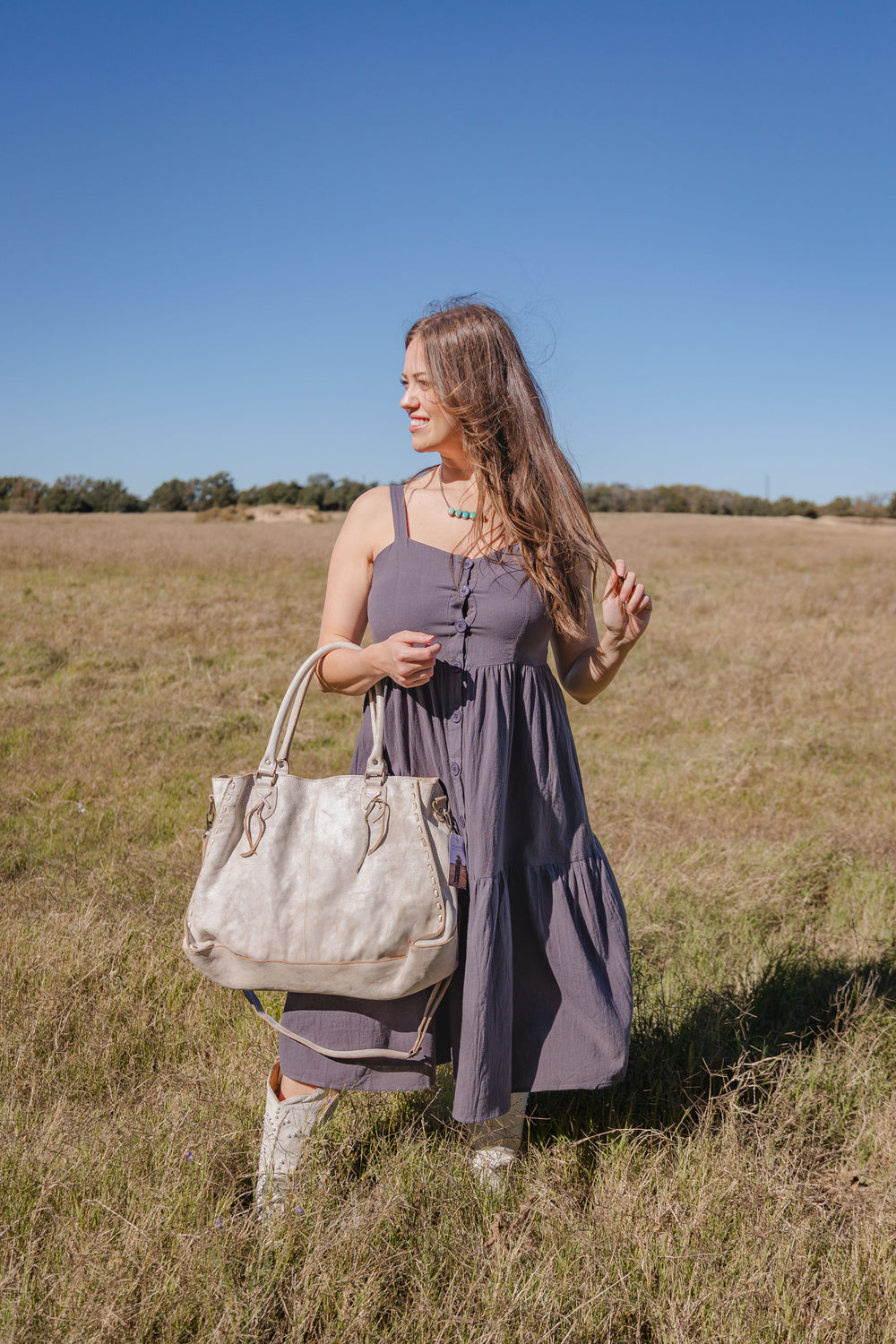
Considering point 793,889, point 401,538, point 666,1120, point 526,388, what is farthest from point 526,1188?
point 793,889

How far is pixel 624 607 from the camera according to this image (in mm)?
2227

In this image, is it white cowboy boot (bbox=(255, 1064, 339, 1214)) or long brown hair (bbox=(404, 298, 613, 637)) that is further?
long brown hair (bbox=(404, 298, 613, 637))

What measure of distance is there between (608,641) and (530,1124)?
1.36 m

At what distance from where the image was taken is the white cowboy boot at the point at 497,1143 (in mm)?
2201

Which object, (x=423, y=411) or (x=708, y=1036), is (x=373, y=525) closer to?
(x=423, y=411)

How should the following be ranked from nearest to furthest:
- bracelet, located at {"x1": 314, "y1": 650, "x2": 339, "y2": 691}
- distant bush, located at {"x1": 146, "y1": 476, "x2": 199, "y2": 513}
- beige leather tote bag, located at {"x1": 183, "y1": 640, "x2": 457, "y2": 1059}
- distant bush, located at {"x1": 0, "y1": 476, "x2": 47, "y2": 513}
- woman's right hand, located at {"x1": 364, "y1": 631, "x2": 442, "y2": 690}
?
beige leather tote bag, located at {"x1": 183, "y1": 640, "x2": 457, "y2": 1059} < woman's right hand, located at {"x1": 364, "y1": 631, "x2": 442, "y2": 690} < bracelet, located at {"x1": 314, "y1": 650, "x2": 339, "y2": 691} < distant bush, located at {"x1": 0, "y1": 476, "x2": 47, "y2": 513} < distant bush, located at {"x1": 146, "y1": 476, "x2": 199, "y2": 513}

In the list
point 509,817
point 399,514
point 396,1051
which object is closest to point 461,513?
point 399,514

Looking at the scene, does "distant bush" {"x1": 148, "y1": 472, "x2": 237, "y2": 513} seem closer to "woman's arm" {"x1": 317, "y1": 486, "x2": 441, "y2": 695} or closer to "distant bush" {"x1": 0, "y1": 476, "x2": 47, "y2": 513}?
"distant bush" {"x1": 0, "y1": 476, "x2": 47, "y2": 513}

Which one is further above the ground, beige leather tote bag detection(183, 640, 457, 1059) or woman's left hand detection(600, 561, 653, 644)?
woman's left hand detection(600, 561, 653, 644)

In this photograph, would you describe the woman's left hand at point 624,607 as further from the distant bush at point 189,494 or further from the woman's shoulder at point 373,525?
the distant bush at point 189,494

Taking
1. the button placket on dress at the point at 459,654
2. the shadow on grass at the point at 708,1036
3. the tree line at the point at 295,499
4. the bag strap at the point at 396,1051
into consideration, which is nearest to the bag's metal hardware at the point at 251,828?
the bag strap at the point at 396,1051

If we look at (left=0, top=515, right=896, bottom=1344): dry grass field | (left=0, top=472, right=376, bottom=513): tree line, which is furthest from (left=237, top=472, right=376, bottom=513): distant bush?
(left=0, top=515, right=896, bottom=1344): dry grass field

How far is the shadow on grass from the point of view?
2.60 m

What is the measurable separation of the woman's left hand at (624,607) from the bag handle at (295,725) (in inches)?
23.6
